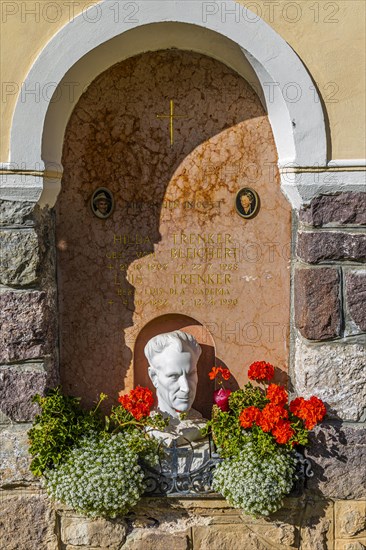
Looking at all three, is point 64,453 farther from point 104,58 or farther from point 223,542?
point 104,58

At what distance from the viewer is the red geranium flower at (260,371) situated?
167 inches

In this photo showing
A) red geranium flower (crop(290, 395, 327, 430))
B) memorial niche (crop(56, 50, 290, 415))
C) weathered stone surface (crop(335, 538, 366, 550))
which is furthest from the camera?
memorial niche (crop(56, 50, 290, 415))

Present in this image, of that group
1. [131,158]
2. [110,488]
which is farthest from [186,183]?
[110,488]

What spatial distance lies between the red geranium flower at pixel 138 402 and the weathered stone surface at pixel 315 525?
105 cm

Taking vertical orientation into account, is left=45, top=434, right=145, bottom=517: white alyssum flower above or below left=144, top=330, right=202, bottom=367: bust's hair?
below

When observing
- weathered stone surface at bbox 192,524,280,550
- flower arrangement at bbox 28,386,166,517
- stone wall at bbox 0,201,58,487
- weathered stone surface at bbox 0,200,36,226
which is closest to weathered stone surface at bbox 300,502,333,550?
weathered stone surface at bbox 192,524,280,550

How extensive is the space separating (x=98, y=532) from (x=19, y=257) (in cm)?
156

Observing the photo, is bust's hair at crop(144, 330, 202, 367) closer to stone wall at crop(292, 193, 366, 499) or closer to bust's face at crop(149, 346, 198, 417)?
bust's face at crop(149, 346, 198, 417)

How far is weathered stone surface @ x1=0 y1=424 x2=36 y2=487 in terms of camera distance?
13.4 ft

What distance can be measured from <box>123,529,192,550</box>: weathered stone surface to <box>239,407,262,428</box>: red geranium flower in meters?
0.69

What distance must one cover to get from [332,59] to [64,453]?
2.52m

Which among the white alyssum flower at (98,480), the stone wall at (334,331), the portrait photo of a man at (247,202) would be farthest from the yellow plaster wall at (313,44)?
the white alyssum flower at (98,480)

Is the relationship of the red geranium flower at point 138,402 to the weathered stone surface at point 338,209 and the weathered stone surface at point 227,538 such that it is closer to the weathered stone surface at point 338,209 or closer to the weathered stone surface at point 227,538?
the weathered stone surface at point 227,538

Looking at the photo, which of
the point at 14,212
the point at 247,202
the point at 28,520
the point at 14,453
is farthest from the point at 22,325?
the point at 247,202
